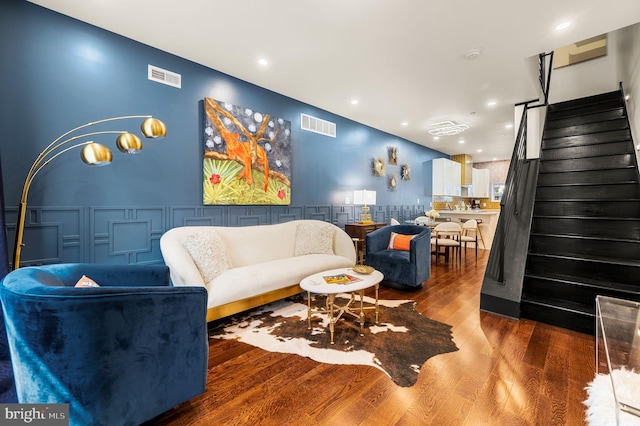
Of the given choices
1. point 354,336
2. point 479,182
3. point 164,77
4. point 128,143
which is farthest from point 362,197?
point 479,182

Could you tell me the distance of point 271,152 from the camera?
162 inches

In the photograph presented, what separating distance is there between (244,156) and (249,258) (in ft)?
4.59

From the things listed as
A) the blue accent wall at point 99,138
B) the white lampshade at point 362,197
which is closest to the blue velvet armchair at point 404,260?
the white lampshade at point 362,197

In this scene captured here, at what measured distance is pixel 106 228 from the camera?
2746mm

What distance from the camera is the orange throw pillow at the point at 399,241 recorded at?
4277mm

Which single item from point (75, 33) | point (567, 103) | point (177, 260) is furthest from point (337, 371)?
point (567, 103)

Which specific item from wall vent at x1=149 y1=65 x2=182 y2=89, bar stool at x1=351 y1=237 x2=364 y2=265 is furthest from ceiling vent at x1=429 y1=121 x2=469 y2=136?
wall vent at x1=149 y1=65 x2=182 y2=89

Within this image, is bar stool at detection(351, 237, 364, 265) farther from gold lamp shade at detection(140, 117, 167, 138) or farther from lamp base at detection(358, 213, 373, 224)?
gold lamp shade at detection(140, 117, 167, 138)

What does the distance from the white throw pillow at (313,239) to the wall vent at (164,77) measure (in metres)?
2.42

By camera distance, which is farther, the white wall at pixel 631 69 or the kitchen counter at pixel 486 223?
the kitchen counter at pixel 486 223

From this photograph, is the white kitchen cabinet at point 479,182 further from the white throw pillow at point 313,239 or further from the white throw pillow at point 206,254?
the white throw pillow at point 206,254

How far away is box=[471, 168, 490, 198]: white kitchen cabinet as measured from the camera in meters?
9.69

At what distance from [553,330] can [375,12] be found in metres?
3.44

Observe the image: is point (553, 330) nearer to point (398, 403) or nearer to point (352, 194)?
point (398, 403)
